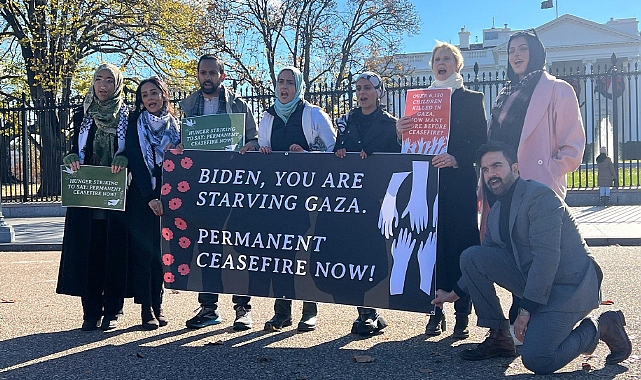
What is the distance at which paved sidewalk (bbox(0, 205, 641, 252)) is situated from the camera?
9.98m

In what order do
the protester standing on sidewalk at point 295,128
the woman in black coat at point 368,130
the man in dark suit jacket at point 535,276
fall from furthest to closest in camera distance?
the protester standing on sidewalk at point 295,128 < the woman in black coat at point 368,130 < the man in dark suit jacket at point 535,276

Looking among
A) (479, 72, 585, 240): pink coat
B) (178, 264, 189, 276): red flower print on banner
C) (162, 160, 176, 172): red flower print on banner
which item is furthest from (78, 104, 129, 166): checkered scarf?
(479, 72, 585, 240): pink coat

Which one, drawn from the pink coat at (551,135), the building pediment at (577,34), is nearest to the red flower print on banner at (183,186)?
the pink coat at (551,135)

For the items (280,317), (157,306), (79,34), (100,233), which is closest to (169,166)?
(100,233)

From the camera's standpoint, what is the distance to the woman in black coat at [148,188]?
204 inches

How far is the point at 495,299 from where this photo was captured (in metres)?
4.22

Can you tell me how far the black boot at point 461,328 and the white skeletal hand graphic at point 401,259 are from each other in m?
0.52

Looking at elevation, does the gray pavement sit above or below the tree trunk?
below

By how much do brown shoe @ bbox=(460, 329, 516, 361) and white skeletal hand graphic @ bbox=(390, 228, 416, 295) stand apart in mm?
641

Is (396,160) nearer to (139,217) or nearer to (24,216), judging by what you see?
(139,217)

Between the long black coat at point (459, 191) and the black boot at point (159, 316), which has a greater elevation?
the long black coat at point (459, 191)

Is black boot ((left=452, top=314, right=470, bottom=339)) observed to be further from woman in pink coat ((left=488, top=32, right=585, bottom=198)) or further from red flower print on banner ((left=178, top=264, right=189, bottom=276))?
red flower print on banner ((left=178, top=264, right=189, bottom=276))

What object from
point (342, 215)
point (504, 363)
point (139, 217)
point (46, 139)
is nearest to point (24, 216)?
point (46, 139)

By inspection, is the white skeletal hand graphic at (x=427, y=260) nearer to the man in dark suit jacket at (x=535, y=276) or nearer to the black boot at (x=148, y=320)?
the man in dark suit jacket at (x=535, y=276)
